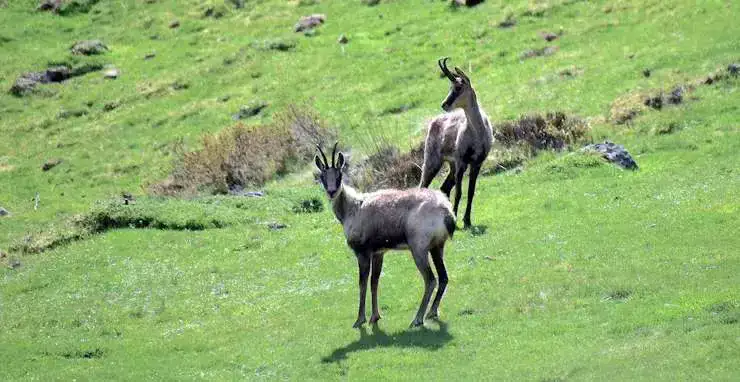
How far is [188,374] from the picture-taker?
1970cm

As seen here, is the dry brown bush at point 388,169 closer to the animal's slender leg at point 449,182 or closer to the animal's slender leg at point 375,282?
the animal's slender leg at point 449,182

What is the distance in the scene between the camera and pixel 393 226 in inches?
782

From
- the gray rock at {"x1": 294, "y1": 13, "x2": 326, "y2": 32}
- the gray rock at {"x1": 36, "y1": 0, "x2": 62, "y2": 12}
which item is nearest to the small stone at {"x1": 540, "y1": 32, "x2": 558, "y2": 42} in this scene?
the gray rock at {"x1": 294, "y1": 13, "x2": 326, "y2": 32}

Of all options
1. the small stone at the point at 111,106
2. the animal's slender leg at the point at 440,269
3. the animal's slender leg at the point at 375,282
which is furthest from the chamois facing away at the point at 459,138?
the small stone at the point at 111,106

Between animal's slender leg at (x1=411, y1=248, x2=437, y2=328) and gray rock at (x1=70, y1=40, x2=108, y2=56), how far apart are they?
4270cm

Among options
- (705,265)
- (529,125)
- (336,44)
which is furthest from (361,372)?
(336,44)

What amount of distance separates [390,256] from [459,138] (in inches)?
150

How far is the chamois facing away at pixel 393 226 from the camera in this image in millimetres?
19406

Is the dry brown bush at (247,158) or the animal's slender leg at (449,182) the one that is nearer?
the animal's slender leg at (449,182)

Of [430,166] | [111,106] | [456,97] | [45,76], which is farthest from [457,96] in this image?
[45,76]

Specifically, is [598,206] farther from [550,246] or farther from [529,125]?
[529,125]

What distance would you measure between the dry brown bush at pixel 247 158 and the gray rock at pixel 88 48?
19389 millimetres

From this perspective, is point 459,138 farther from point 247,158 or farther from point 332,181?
point 247,158

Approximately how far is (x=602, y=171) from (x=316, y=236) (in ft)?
24.6
